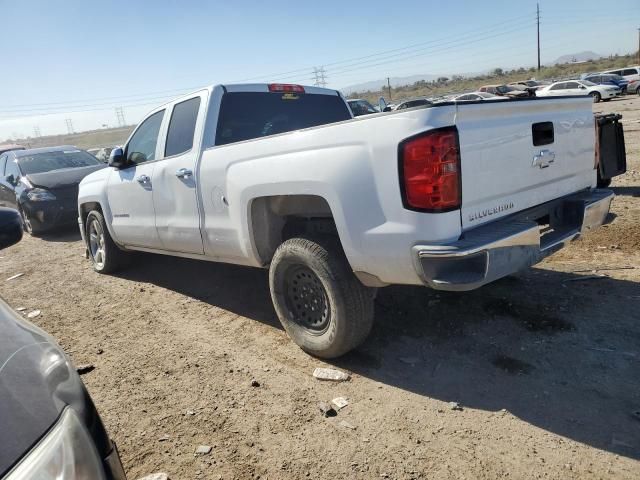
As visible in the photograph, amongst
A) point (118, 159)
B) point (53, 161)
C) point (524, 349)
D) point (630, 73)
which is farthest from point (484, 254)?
point (630, 73)

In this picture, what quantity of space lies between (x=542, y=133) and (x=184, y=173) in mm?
2782

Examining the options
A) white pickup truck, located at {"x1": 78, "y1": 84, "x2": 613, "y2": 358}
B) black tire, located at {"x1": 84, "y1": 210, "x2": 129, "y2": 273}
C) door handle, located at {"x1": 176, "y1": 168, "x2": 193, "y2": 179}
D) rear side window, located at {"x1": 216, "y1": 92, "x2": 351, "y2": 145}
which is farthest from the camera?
black tire, located at {"x1": 84, "y1": 210, "x2": 129, "y2": 273}

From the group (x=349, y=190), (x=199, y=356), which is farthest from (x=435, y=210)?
(x=199, y=356)

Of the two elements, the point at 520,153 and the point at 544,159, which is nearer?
the point at 520,153

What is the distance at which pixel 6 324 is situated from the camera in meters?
1.64

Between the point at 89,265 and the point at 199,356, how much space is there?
12.9 feet

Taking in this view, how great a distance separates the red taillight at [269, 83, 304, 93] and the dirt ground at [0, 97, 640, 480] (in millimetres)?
2007

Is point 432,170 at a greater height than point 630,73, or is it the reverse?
point 630,73

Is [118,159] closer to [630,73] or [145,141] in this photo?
[145,141]

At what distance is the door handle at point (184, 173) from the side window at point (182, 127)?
225 millimetres

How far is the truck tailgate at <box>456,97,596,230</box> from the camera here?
257 cm

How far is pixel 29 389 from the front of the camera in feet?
4.35

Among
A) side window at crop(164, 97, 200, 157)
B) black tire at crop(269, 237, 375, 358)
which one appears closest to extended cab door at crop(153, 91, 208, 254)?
side window at crop(164, 97, 200, 157)

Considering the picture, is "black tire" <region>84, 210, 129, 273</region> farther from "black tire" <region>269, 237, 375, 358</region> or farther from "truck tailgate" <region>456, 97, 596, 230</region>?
"truck tailgate" <region>456, 97, 596, 230</region>
